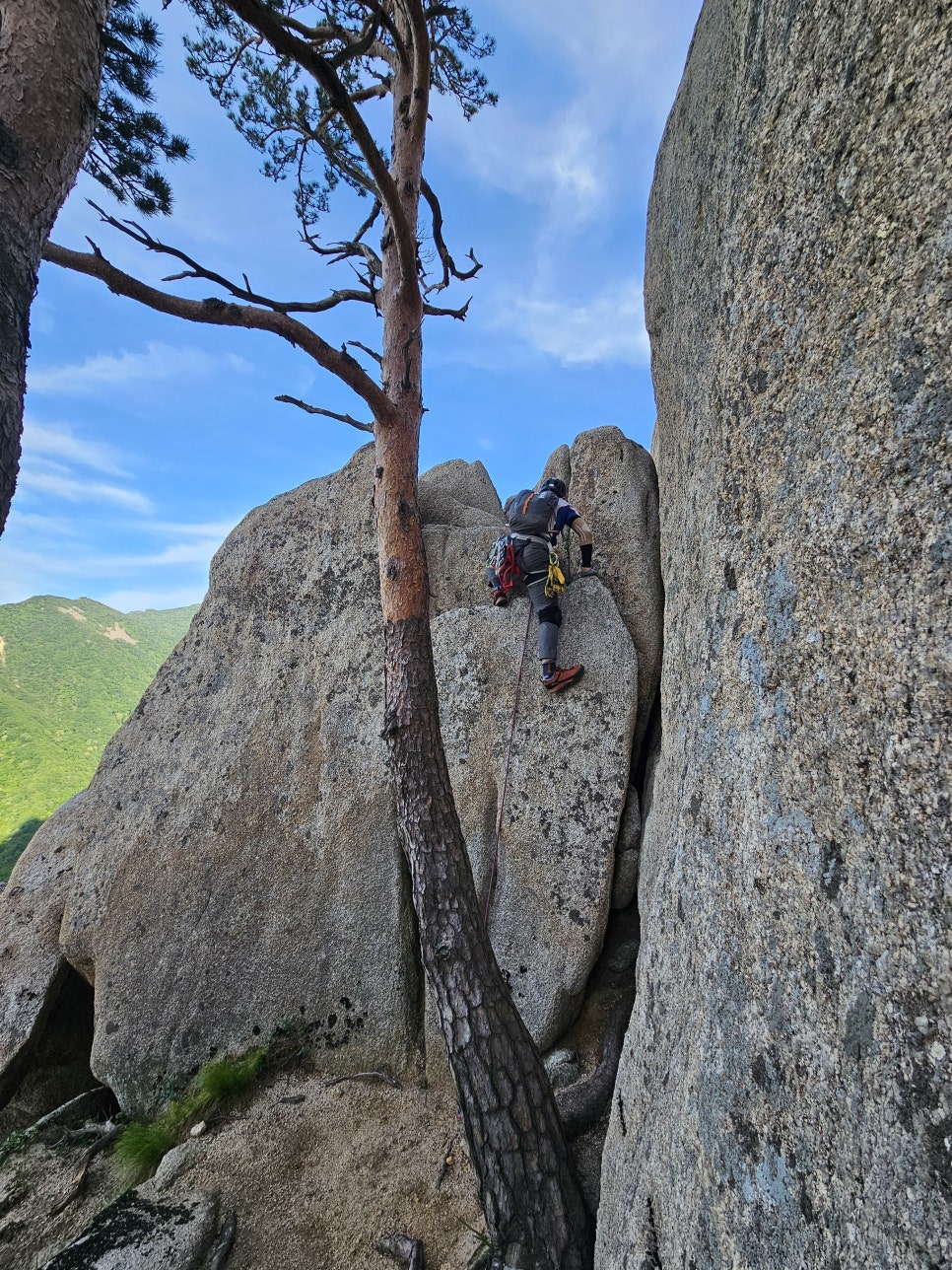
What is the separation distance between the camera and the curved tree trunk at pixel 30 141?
2291 millimetres

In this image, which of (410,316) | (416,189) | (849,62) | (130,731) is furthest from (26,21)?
(130,731)

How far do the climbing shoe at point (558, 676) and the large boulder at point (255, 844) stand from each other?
6.77 feet

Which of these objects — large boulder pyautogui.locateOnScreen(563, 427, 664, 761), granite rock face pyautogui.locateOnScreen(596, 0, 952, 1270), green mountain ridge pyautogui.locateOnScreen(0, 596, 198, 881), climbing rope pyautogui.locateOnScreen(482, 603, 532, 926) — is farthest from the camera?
green mountain ridge pyautogui.locateOnScreen(0, 596, 198, 881)

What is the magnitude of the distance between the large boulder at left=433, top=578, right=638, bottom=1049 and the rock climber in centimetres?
22

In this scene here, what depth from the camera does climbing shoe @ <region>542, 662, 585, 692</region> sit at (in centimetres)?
631

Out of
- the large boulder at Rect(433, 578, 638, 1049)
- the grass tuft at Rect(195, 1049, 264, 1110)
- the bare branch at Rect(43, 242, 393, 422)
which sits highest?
the bare branch at Rect(43, 242, 393, 422)

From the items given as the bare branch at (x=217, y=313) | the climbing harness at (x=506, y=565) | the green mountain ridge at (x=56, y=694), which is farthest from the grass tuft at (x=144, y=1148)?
the green mountain ridge at (x=56, y=694)

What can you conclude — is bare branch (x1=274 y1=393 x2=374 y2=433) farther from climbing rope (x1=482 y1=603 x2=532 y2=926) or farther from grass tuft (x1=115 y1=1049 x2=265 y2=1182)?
grass tuft (x1=115 y1=1049 x2=265 y2=1182)

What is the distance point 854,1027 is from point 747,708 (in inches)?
47.6

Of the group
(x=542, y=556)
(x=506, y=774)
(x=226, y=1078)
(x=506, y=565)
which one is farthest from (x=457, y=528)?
(x=226, y=1078)

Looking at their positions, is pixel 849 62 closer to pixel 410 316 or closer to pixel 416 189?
pixel 410 316

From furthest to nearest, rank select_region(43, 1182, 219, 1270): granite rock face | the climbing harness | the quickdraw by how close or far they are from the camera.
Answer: the climbing harness < the quickdraw < select_region(43, 1182, 219, 1270): granite rock face

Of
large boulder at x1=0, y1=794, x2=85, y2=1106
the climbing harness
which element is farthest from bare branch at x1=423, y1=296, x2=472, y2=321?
large boulder at x1=0, y1=794, x2=85, y2=1106

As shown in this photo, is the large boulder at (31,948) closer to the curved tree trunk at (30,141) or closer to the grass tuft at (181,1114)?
the grass tuft at (181,1114)
